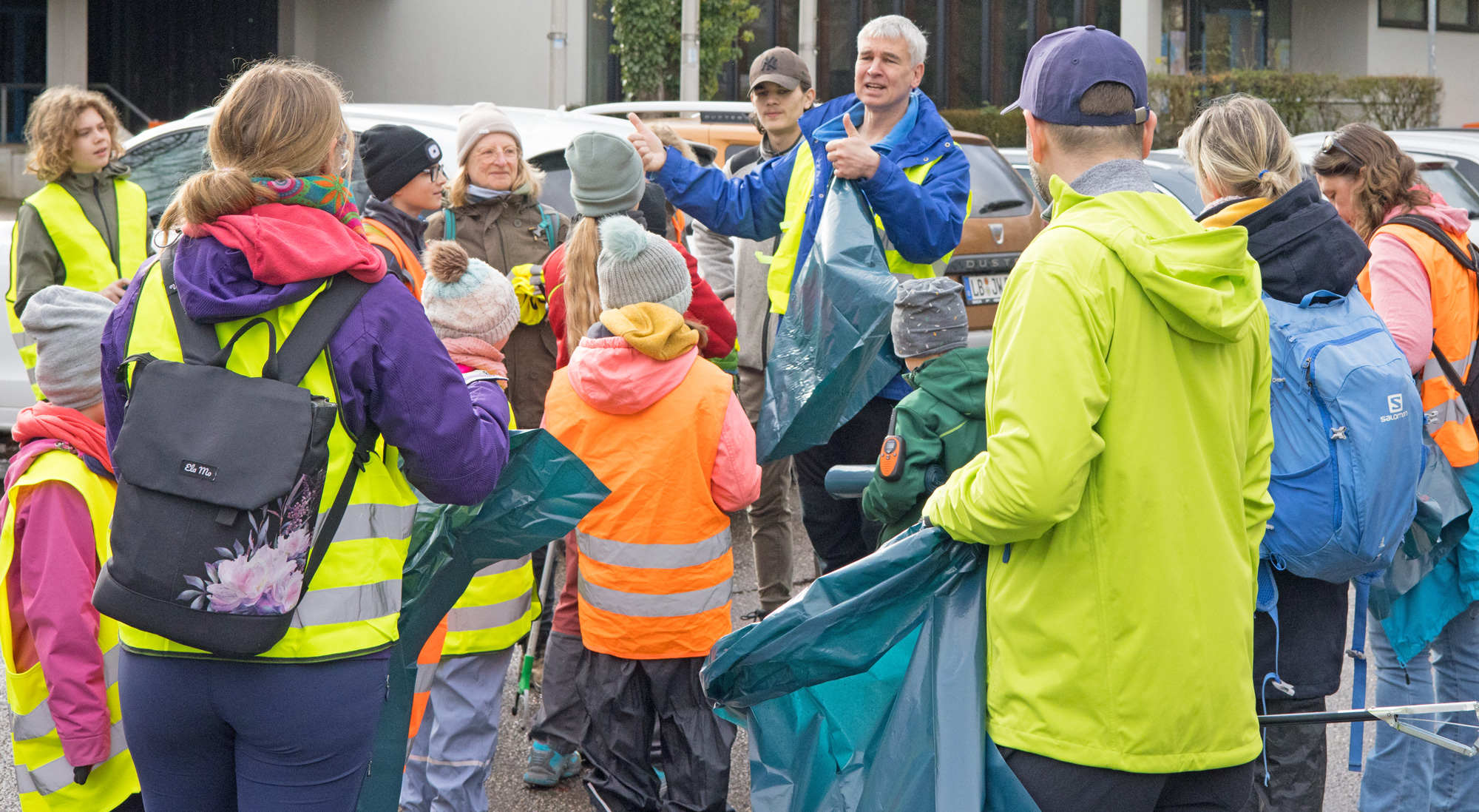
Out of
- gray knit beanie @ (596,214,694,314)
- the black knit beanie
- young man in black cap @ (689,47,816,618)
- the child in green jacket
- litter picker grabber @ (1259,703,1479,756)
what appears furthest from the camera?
young man in black cap @ (689,47,816,618)

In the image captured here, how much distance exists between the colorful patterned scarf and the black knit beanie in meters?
1.88

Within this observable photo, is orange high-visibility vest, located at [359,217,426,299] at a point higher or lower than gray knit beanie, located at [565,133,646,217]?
lower

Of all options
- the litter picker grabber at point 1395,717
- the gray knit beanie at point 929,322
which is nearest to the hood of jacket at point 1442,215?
the gray knit beanie at point 929,322

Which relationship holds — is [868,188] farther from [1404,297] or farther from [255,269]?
[255,269]

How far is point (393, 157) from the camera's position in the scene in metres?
4.18

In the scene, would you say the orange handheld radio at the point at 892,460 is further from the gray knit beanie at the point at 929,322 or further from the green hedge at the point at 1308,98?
the green hedge at the point at 1308,98

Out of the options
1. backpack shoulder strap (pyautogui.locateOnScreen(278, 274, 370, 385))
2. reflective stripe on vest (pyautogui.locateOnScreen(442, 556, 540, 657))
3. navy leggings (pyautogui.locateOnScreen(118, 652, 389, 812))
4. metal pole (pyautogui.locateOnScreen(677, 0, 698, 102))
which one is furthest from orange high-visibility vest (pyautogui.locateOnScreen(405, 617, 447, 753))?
metal pole (pyautogui.locateOnScreen(677, 0, 698, 102))

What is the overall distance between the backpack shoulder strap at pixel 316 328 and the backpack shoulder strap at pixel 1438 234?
9.95ft

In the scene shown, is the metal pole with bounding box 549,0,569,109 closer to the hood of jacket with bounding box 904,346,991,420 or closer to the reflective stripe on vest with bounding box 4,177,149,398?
the reflective stripe on vest with bounding box 4,177,149,398

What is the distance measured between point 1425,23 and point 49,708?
29.4 m

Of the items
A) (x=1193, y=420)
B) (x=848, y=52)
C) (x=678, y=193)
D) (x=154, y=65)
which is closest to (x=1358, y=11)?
(x=848, y=52)

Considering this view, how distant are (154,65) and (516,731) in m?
25.1

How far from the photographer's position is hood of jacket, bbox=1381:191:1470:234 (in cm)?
383

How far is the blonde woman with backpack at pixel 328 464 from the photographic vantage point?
7.08 feet
